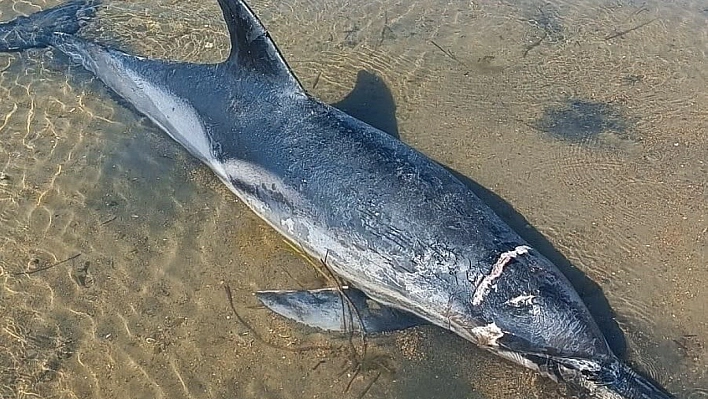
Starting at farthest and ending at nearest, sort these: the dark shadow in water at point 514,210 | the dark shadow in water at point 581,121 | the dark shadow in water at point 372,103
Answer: the dark shadow in water at point 372,103
the dark shadow in water at point 581,121
the dark shadow in water at point 514,210

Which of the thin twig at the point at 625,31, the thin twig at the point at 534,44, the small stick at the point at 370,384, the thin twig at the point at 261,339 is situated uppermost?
the thin twig at the point at 625,31

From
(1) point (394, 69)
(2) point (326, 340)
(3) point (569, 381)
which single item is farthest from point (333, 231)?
(1) point (394, 69)

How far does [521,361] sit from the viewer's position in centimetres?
455

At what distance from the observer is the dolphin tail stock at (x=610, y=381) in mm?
4289

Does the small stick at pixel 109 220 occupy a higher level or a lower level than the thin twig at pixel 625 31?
lower

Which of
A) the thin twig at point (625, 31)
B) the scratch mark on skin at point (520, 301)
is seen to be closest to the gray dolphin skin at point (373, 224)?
the scratch mark on skin at point (520, 301)

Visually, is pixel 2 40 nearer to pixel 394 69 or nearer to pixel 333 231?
pixel 394 69

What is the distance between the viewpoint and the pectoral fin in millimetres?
4849

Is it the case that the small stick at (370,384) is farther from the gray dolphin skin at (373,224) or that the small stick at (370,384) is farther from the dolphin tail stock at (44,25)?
the dolphin tail stock at (44,25)

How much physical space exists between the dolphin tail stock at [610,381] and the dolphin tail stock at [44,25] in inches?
249

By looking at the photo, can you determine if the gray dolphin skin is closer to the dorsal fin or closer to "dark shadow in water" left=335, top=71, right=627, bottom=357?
the dorsal fin

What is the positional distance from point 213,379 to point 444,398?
153 cm

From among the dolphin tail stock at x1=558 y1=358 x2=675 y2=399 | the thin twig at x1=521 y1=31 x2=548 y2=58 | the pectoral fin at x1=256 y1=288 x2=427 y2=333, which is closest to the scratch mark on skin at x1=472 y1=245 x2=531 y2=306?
the pectoral fin at x1=256 y1=288 x2=427 y2=333

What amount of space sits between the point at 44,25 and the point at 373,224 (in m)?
5.23
